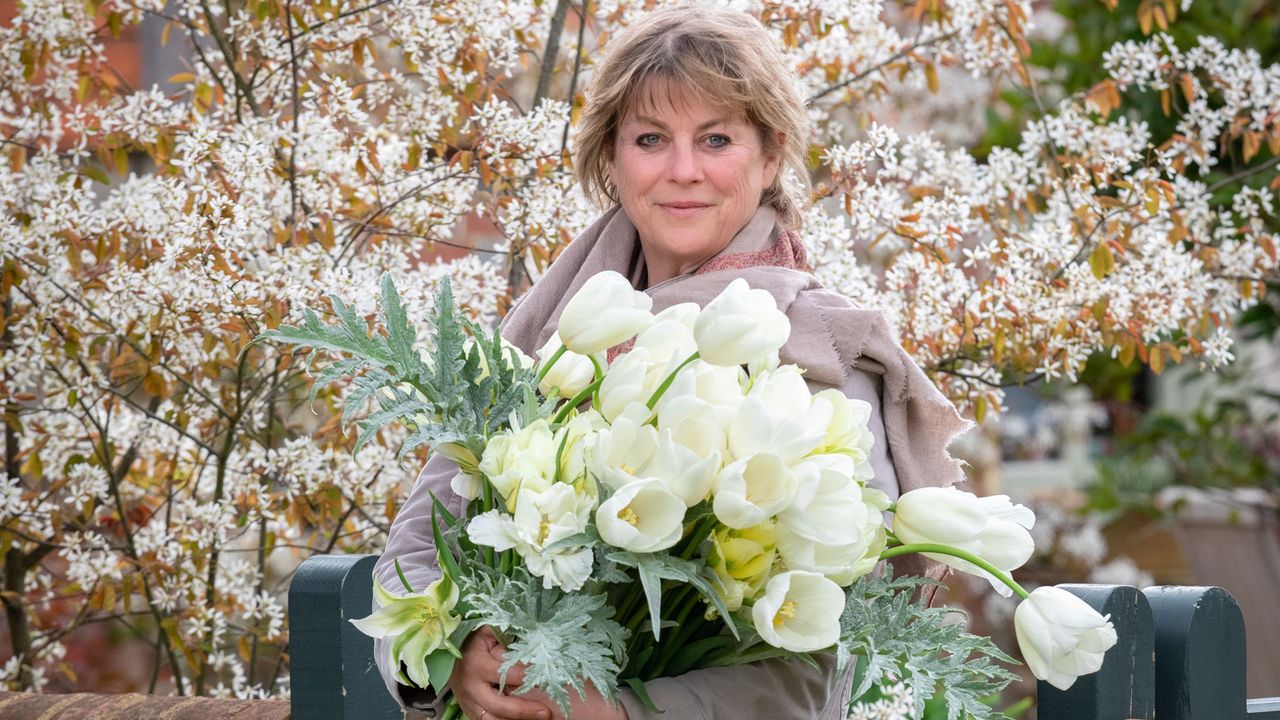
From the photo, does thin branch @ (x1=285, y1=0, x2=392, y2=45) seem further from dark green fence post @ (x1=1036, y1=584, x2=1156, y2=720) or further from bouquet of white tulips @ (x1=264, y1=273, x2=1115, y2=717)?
dark green fence post @ (x1=1036, y1=584, x2=1156, y2=720)

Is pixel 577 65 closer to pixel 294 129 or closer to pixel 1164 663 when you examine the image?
pixel 294 129

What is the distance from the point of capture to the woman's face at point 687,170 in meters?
1.93

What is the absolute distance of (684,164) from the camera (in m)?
1.92

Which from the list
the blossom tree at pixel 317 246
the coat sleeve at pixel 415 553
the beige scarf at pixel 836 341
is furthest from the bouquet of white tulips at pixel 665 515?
the blossom tree at pixel 317 246

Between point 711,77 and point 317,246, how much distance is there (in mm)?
1210

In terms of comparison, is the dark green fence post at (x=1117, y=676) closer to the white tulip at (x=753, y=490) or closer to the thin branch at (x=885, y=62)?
the white tulip at (x=753, y=490)

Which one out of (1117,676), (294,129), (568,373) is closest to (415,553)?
(568,373)

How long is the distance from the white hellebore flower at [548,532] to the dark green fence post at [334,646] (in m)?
0.79

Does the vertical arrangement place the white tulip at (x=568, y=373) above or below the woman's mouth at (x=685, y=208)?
below

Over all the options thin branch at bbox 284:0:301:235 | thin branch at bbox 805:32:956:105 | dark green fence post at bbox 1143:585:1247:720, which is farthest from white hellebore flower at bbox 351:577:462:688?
thin branch at bbox 805:32:956:105

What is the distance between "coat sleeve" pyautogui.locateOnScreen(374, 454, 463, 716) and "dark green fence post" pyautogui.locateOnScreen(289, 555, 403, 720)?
238mm

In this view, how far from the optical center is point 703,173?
194 centimetres

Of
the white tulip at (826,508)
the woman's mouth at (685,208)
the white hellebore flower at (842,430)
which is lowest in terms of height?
the white tulip at (826,508)

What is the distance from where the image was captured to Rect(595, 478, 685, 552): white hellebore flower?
1314 mm
